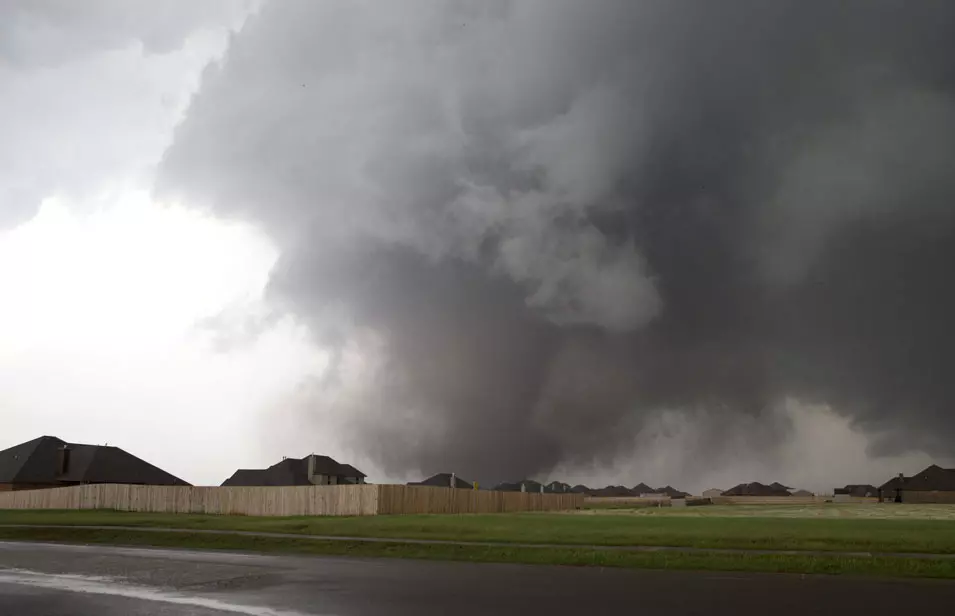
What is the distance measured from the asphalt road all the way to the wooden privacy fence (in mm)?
31451

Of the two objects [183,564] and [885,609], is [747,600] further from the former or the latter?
[183,564]

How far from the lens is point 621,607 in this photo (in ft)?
46.7

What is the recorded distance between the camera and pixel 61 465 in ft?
288

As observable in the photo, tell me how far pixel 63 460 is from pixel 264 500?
45.3 metres

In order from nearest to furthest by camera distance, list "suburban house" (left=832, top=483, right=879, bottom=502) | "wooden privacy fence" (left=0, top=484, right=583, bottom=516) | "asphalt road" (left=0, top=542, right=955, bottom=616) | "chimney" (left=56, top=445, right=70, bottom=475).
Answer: "asphalt road" (left=0, top=542, right=955, bottom=616) → "wooden privacy fence" (left=0, top=484, right=583, bottom=516) → "chimney" (left=56, top=445, right=70, bottom=475) → "suburban house" (left=832, top=483, right=879, bottom=502)

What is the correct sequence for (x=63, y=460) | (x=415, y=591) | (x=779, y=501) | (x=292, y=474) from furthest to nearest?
(x=779, y=501) < (x=292, y=474) < (x=63, y=460) < (x=415, y=591)

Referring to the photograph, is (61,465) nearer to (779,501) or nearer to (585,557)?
(585,557)

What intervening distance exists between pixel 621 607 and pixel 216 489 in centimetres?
4932

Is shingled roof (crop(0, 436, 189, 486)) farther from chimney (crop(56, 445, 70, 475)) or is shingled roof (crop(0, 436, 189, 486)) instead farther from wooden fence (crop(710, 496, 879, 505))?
wooden fence (crop(710, 496, 879, 505))

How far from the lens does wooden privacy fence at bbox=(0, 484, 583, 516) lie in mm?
53906

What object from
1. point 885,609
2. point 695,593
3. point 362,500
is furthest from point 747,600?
point 362,500

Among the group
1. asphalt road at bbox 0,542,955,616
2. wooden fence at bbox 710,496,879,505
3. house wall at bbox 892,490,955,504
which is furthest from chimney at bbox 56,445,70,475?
house wall at bbox 892,490,955,504

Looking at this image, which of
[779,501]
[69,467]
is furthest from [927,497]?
[69,467]

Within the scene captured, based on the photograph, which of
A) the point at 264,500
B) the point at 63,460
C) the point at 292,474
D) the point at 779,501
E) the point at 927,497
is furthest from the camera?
the point at 779,501
